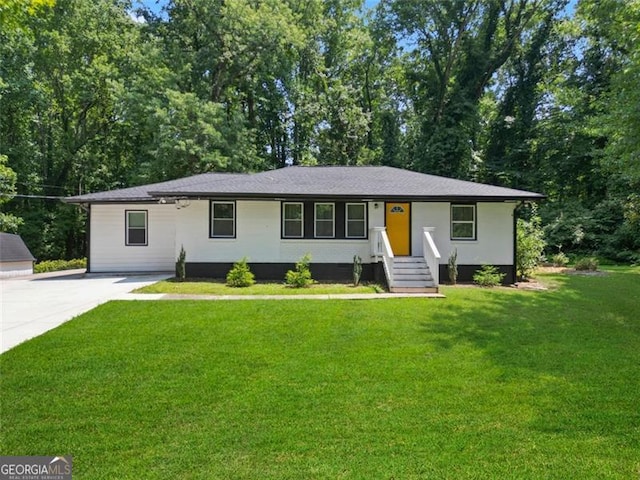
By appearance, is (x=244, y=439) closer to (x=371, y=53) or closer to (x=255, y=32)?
(x=255, y=32)

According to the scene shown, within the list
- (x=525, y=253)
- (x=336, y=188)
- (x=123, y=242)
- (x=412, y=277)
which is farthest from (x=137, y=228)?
(x=525, y=253)

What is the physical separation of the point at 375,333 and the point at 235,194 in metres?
6.89

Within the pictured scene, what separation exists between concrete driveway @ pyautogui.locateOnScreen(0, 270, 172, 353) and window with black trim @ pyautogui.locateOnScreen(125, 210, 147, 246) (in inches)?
63.2

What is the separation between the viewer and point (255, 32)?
22.9 metres

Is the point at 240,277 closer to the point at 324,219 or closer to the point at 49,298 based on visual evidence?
the point at 324,219

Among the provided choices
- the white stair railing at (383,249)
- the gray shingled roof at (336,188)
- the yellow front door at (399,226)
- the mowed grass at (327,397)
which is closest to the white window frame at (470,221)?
the gray shingled roof at (336,188)

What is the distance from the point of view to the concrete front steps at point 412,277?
33.7ft

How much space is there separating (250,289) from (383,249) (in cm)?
407

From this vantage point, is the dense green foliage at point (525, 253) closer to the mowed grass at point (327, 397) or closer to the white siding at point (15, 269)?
the mowed grass at point (327, 397)

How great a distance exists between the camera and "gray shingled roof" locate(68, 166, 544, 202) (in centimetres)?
1170

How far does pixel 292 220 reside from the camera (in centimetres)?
1254

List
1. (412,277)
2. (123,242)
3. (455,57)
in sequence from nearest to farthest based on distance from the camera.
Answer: (412,277) → (123,242) → (455,57)

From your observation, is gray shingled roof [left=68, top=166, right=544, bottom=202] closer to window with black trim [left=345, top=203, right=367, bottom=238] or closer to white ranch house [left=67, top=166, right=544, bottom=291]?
white ranch house [left=67, top=166, right=544, bottom=291]

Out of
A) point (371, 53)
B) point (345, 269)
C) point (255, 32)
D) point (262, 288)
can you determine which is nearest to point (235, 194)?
point (262, 288)
